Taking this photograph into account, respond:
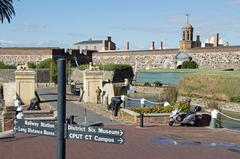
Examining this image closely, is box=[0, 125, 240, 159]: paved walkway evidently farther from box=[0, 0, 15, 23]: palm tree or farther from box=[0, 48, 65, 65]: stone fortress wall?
box=[0, 48, 65, 65]: stone fortress wall

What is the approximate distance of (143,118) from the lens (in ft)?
55.8

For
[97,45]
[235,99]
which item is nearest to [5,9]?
[235,99]

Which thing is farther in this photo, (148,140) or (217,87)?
(217,87)

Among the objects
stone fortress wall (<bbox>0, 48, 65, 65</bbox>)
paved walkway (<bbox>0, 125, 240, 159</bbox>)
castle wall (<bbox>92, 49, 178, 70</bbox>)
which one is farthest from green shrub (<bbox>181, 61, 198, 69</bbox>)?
paved walkway (<bbox>0, 125, 240, 159</bbox>)

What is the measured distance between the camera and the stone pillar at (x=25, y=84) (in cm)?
2373

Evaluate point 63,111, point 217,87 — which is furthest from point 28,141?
point 217,87

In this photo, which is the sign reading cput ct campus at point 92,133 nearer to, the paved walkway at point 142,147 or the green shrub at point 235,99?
the paved walkway at point 142,147

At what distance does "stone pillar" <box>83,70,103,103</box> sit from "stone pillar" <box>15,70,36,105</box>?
8.93ft

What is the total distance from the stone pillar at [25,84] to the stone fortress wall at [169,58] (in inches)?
1393

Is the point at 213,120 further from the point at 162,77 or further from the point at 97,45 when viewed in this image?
the point at 97,45

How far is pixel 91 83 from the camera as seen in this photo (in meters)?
25.0

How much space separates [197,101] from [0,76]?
2392cm

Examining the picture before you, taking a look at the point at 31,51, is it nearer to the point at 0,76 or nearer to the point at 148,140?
the point at 0,76

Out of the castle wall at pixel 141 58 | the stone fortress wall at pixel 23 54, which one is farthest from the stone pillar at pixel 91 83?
the stone fortress wall at pixel 23 54
